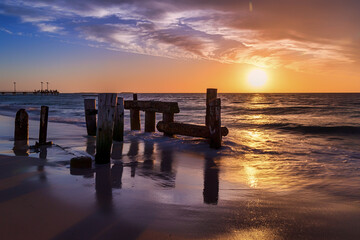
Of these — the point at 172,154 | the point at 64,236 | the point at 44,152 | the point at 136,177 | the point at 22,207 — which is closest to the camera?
the point at 64,236

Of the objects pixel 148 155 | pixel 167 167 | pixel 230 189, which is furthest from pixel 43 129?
pixel 230 189

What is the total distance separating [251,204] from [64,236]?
2.65 m

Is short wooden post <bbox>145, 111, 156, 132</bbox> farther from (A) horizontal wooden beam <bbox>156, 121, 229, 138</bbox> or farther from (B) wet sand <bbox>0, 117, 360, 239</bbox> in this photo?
(B) wet sand <bbox>0, 117, 360, 239</bbox>

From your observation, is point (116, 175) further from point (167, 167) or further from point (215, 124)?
point (215, 124)

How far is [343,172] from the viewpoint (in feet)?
21.4

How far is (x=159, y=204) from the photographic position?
402 cm

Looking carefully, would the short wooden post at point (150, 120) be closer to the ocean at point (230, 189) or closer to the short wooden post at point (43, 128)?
the ocean at point (230, 189)

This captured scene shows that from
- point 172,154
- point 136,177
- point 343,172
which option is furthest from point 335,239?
point 172,154

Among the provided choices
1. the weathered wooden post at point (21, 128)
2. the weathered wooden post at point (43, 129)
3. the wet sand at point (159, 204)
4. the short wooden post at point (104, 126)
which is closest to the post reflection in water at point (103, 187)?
the wet sand at point (159, 204)

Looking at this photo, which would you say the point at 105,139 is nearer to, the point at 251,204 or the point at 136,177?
the point at 136,177

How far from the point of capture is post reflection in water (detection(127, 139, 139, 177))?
637 centimetres

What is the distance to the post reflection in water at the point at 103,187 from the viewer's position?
3.92 metres

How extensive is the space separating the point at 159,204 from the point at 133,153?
13.7ft

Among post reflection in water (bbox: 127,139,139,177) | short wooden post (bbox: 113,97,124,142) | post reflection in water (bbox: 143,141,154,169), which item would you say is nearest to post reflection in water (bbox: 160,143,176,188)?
post reflection in water (bbox: 143,141,154,169)
